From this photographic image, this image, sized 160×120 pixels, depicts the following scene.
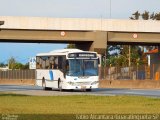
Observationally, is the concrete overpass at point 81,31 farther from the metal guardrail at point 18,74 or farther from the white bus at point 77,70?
the white bus at point 77,70

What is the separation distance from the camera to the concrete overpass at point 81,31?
67312mm

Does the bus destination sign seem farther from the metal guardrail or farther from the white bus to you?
the metal guardrail

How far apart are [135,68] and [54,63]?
1956cm

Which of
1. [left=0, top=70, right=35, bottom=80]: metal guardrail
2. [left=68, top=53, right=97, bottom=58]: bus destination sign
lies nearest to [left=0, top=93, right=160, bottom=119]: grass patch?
[left=68, top=53, right=97, bottom=58]: bus destination sign

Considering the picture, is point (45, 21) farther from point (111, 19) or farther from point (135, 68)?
point (135, 68)

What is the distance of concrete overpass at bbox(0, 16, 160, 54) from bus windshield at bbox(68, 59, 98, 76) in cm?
2448

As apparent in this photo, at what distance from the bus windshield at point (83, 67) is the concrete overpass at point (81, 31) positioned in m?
24.5

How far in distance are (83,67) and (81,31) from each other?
26.4 meters

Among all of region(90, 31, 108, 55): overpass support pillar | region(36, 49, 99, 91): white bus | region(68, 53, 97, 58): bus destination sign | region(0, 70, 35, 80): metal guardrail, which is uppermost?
region(90, 31, 108, 55): overpass support pillar

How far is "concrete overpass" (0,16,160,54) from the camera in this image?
6731cm

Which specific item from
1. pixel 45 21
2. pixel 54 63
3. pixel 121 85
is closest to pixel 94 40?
pixel 45 21

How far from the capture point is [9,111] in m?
18.8

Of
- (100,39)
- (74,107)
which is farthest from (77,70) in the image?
(100,39)

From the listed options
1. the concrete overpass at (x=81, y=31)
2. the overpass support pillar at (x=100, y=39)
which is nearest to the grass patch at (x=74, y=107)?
the concrete overpass at (x=81, y=31)
